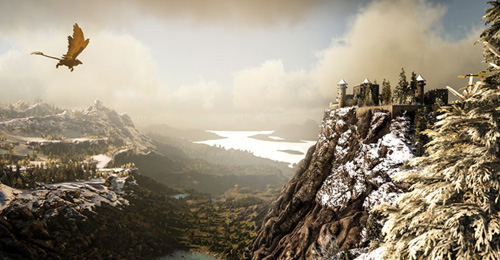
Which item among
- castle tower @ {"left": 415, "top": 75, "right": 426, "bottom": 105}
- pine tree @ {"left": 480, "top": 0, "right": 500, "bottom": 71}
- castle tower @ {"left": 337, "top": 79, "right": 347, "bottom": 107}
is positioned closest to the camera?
pine tree @ {"left": 480, "top": 0, "right": 500, "bottom": 71}

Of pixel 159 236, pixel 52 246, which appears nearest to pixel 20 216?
pixel 52 246

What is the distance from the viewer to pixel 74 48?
962cm

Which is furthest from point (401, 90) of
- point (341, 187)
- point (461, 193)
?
point (461, 193)

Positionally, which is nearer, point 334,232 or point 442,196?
point 442,196

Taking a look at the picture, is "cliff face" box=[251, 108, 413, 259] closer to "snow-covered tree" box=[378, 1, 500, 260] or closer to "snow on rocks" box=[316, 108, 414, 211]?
"snow on rocks" box=[316, 108, 414, 211]

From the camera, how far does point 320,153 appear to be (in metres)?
66.5

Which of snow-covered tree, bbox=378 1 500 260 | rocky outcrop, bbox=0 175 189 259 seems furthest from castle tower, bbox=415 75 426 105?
rocky outcrop, bbox=0 175 189 259

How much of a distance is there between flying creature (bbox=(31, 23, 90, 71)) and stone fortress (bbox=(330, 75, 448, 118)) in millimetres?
60387

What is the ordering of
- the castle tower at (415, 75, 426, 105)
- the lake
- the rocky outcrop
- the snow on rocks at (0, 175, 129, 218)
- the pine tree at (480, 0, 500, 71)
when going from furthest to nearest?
the lake < the snow on rocks at (0, 175, 129, 218) < the rocky outcrop < the castle tower at (415, 75, 426, 105) < the pine tree at (480, 0, 500, 71)

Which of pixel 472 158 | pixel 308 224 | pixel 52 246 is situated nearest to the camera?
pixel 472 158

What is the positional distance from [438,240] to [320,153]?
193 feet

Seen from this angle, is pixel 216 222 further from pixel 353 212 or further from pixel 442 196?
pixel 442 196

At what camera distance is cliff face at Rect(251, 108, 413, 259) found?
152 feet

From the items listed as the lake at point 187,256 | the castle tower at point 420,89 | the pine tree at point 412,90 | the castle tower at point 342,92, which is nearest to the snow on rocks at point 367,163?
the castle tower at point 342,92
